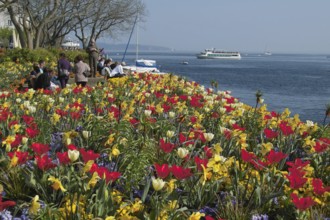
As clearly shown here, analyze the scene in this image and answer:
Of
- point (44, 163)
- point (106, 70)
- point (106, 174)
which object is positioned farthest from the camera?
point (106, 70)

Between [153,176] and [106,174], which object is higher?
[106,174]

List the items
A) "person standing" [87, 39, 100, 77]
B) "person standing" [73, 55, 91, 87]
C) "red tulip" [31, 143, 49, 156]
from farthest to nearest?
"person standing" [87, 39, 100, 77] → "person standing" [73, 55, 91, 87] → "red tulip" [31, 143, 49, 156]

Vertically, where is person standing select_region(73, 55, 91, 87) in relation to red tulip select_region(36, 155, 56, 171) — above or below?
below

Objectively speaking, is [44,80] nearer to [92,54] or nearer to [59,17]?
[92,54]

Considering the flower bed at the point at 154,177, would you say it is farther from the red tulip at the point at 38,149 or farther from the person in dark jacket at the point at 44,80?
the person in dark jacket at the point at 44,80

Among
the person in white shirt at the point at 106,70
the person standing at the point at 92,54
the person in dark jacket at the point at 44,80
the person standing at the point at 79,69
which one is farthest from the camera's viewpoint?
the person standing at the point at 92,54

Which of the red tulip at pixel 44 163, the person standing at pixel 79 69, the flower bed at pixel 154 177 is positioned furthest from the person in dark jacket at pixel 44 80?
the red tulip at pixel 44 163

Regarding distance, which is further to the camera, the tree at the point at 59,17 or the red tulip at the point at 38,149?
the tree at the point at 59,17

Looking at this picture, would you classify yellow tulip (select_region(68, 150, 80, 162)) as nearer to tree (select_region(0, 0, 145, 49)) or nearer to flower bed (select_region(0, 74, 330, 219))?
flower bed (select_region(0, 74, 330, 219))

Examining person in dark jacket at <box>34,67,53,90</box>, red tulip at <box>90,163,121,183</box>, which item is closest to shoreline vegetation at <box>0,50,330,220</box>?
red tulip at <box>90,163,121,183</box>

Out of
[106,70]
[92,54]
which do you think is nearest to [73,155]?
[106,70]

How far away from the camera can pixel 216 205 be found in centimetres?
361

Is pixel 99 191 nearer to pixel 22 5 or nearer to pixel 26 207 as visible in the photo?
pixel 26 207

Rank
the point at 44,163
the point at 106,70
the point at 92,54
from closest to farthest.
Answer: the point at 44,163
the point at 106,70
the point at 92,54
